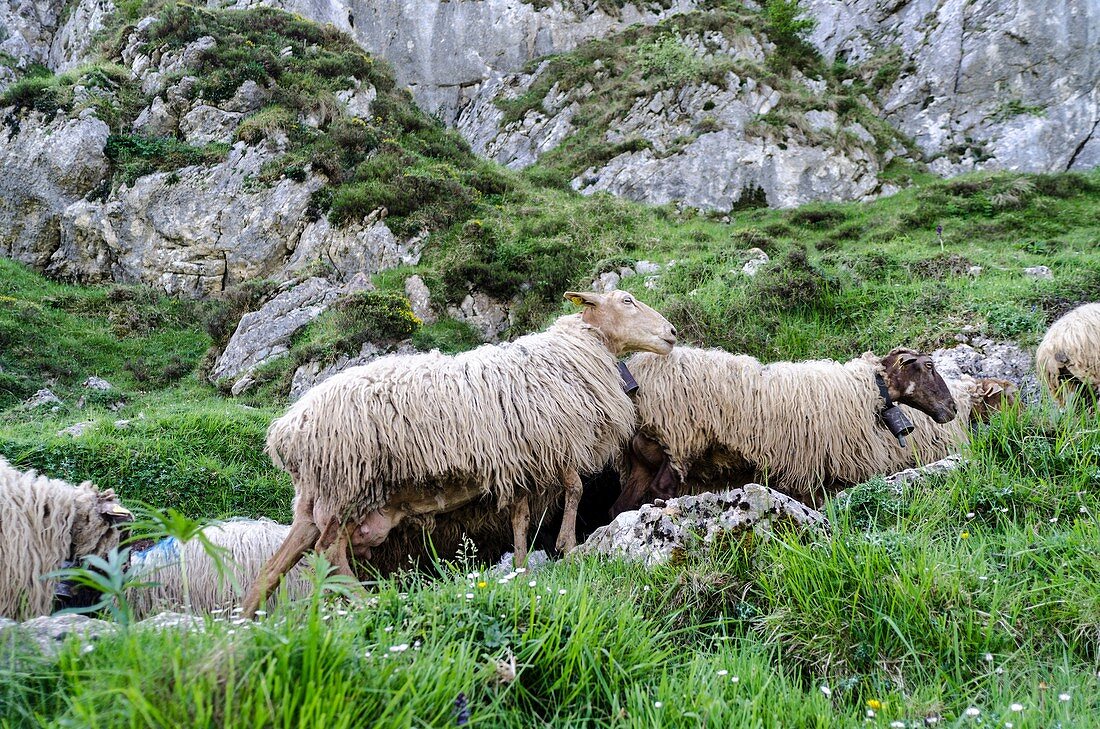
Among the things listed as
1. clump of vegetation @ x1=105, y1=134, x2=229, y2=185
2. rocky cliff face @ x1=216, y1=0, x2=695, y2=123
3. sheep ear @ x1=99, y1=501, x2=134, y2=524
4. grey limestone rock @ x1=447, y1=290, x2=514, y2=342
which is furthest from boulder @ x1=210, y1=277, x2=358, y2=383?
rocky cliff face @ x1=216, y1=0, x2=695, y2=123

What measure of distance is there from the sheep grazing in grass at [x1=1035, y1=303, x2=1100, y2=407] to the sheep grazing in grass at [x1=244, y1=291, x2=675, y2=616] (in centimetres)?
400

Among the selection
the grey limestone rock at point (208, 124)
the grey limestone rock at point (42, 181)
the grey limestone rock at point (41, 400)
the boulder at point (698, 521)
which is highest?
the grey limestone rock at point (208, 124)

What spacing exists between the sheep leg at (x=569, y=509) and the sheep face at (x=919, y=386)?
9.66 feet

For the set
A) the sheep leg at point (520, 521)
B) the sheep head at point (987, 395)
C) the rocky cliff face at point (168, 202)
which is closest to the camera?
the sheep leg at point (520, 521)

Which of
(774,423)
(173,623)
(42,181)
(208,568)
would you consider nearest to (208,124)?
(42,181)

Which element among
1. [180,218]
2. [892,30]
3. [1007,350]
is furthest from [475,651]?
[892,30]

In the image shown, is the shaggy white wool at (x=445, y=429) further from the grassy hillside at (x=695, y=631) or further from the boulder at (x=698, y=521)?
the boulder at (x=698, y=521)

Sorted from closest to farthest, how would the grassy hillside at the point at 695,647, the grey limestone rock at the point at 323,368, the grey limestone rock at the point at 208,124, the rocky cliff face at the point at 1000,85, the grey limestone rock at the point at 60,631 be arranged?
the grassy hillside at the point at 695,647, the grey limestone rock at the point at 60,631, the grey limestone rock at the point at 323,368, the grey limestone rock at the point at 208,124, the rocky cliff face at the point at 1000,85

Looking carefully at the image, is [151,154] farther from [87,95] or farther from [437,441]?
[437,441]

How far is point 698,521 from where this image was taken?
12.3 ft

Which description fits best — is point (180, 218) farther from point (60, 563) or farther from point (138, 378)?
point (60, 563)

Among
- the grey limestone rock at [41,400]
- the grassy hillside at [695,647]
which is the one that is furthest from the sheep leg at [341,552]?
the grey limestone rock at [41,400]

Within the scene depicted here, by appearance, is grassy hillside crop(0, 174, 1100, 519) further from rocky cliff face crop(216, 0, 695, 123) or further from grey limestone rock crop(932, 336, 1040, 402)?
rocky cliff face crop(216, 0, 695, 123)

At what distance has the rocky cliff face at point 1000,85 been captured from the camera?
2131 cm
